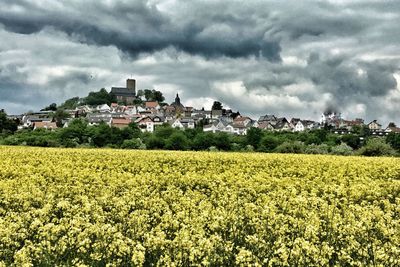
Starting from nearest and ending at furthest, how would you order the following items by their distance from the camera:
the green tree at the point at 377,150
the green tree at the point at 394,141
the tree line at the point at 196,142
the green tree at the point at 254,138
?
the green tree at the point at 377,150 → the tree line at the point at 196,142 → the green tree at the point at 394,141 → the green tree at the point at 254,138

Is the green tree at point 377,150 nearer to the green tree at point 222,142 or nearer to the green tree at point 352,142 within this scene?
the green tree at point 222,142

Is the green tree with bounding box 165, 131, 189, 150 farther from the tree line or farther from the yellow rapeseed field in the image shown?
the yellow rapeseed field

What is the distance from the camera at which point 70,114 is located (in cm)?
18512

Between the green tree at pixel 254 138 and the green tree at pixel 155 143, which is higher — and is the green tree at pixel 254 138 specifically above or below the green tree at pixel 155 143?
above

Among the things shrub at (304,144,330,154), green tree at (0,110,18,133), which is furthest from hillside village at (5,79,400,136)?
shrub at (304,144,330,154)

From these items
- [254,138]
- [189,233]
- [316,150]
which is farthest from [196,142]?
[189,233]

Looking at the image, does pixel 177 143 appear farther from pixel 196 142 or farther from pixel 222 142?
pixel 222 142

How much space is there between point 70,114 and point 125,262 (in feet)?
607

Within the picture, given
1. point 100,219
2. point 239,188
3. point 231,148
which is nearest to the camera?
point 100,219

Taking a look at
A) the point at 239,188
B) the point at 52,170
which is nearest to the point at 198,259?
the point at 239,188

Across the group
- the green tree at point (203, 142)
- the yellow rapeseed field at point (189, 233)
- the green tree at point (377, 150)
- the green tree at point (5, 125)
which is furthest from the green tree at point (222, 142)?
the green tree at point (5, 125)

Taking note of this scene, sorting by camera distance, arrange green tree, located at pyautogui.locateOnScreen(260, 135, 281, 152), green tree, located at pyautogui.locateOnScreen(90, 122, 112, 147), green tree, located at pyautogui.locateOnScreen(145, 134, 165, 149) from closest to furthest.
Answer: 1. green tree, located at pyautogui.locateOnScreen(260, 135, 281, 152)
2. green tree, located at pyautogui.locateOnScreen(145, 134, 165, 149)
3. green tree, located at pyautogui.locateOnScreen(90, 122, 112, 147)

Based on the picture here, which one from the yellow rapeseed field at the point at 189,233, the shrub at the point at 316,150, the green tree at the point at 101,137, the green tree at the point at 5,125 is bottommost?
the yellow rapeseed field at the point at 189,233

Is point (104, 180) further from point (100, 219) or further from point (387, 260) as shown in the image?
point (387, 260)
